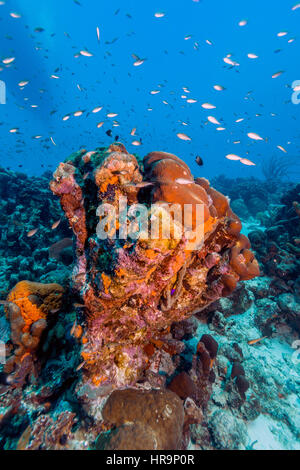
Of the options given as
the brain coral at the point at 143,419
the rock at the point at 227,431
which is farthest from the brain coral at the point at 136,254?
the rock at the point at 227,431

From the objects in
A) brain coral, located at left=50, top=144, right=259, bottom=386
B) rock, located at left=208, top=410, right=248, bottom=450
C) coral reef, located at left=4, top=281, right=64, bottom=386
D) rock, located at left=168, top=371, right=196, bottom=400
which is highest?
brain coral, located at left=50, top=144, right=259, bottom=386

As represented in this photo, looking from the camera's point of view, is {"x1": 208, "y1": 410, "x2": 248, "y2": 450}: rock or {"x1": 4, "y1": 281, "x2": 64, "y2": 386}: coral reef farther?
{"x1": 208, "y1": 410, "x2": 248, "y2": 450}: rock

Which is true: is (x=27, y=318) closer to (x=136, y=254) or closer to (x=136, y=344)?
(x=136, y=344)

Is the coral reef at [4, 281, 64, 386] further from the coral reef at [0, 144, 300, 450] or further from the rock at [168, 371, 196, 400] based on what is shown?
the rock at [168, 371, 196, 400]

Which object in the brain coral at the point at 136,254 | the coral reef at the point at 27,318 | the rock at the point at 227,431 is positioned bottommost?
the rock at the point at 227,431

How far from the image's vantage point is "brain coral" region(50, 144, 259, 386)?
98.5 inches

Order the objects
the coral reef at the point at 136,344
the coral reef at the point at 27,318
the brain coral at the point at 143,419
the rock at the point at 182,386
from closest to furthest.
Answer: the brain coral at the point at 143,419 < the coral reef at the point at 136,344 < the coral reef at the point at 27,318 < the rock at the point at 182,386

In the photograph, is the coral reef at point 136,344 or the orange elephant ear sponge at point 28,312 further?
the orange elephant ear sponge at point 28,312

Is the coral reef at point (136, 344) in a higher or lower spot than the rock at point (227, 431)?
higher

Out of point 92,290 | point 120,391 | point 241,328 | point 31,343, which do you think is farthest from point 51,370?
point 241,328

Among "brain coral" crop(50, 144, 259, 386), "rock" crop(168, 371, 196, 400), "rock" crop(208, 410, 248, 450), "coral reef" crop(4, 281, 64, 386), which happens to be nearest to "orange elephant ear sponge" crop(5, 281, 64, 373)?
"coral reef" crop(4, 281, 64, 386)

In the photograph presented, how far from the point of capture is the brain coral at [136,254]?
2.50 metres

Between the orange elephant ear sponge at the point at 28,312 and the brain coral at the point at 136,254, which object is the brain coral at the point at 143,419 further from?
the orange elephant ear sponge at the point at 28,312

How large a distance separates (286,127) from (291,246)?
142 metres
